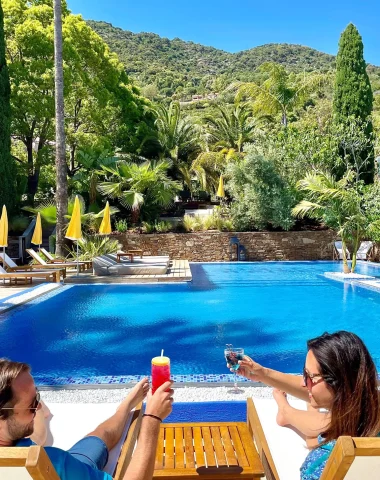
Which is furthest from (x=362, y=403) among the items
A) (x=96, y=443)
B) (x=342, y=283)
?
(x=342, y=283)

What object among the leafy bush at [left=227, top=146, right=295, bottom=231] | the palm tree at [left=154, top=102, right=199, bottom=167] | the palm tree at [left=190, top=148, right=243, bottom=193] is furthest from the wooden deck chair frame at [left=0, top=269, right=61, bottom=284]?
the palm tree at [left=154, top=102, right=199, bottom=167]

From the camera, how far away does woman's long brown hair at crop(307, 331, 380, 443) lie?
5.59 ft

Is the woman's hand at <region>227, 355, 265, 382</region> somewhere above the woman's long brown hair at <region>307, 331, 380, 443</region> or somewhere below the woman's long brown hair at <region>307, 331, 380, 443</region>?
below

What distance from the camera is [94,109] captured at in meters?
21.7

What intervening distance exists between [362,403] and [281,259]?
18.2m

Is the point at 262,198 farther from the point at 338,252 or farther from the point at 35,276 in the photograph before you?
the point at 35,276

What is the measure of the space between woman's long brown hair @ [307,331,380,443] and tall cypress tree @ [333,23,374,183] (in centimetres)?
1894

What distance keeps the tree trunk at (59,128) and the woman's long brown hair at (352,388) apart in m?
14.8

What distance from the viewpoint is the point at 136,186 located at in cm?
1978

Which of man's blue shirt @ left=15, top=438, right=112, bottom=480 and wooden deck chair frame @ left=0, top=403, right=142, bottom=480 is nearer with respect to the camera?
wooden deck chair frame @ left=0, top=403, right=142, bottom=480

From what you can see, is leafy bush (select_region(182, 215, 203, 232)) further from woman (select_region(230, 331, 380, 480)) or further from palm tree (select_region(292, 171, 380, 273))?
woman (select_region(230, 331, 380, 480))

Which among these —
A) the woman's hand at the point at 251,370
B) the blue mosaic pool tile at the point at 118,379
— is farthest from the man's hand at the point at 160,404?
the blue mosaic pool tile at the point at 118,379

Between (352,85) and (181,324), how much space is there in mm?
15469

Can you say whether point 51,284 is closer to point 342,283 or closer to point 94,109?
point 342,283
